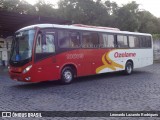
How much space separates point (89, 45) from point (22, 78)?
454cm

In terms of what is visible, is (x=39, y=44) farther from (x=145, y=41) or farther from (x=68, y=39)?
(x=145, y=41)

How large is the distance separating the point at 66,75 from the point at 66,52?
1.14 m

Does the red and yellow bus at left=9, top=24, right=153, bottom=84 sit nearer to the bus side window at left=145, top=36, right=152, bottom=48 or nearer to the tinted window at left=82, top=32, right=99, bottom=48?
the tinted window at left=82, top=32, right=99, bottom=48

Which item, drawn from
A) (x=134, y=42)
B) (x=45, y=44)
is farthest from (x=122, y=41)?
(x=45, y=44)

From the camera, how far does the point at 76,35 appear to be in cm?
1375

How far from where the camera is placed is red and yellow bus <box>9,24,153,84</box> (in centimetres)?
1163

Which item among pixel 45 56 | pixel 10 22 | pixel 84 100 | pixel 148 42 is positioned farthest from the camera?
pixel 10 22

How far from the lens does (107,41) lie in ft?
51.8

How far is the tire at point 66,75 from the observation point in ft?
41.9

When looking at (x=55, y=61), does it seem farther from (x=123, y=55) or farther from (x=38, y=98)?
(x=123, y=55)

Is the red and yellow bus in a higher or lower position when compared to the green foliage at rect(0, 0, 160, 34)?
lower

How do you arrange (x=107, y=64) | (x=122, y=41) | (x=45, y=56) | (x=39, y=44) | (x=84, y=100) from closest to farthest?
(x=84, y=100) < (x=39, y=44) < (x=45, y=56) < (x=107, y=64) < (x=122, y=41)

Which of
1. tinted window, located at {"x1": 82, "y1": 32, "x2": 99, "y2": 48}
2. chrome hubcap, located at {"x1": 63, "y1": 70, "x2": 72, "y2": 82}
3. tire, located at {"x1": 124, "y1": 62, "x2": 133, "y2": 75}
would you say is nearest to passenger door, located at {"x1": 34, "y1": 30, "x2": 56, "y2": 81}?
chrome hubcap, located at {"x1": 63, "y1": 70, "x2": 72, "y2": 82}

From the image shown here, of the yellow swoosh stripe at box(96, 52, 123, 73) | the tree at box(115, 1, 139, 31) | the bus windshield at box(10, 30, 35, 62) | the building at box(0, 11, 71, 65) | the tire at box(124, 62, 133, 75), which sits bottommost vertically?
the tire at box(124, 62, 133, 75)
